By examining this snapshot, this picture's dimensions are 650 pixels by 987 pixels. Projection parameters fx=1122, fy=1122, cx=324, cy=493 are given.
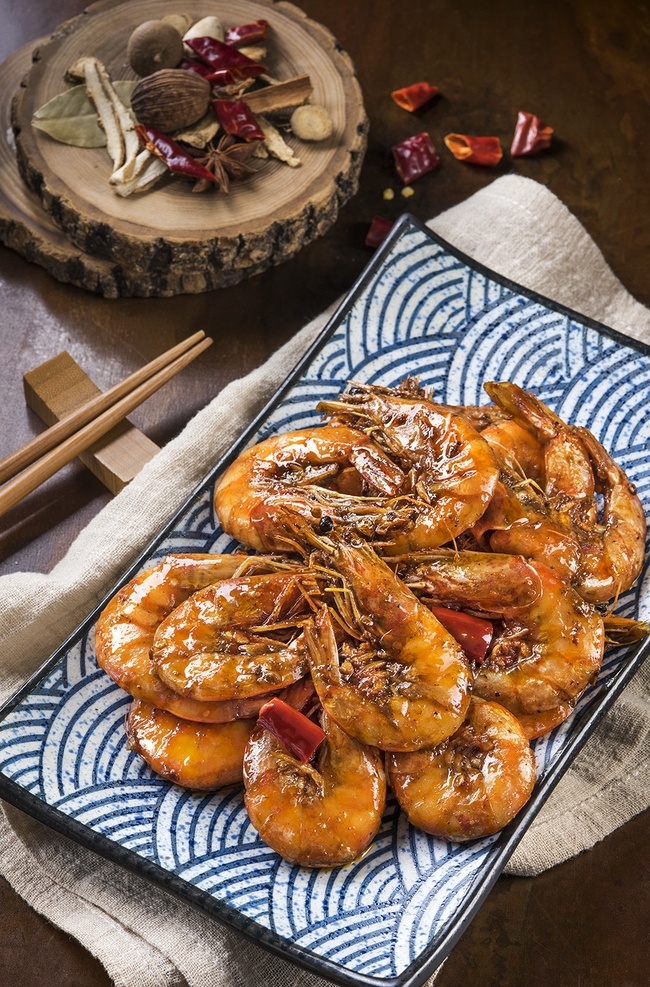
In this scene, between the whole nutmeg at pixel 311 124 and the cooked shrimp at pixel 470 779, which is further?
the whole nutmeg at pixel 311 124

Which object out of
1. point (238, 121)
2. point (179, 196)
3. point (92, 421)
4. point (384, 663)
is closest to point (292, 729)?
point (384, 663)

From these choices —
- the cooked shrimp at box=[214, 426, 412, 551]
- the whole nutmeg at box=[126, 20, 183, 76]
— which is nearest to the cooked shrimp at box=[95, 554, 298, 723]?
the cooked shrimp at box=[214, 426, 412, 551]

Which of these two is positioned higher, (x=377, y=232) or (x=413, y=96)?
(x=413, y=96)

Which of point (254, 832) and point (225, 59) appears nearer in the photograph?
point (254, 832)

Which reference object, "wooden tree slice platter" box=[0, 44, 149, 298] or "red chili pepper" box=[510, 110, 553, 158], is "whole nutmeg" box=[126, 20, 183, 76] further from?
"red chili pepper" box=[510, 110, 553, 158]

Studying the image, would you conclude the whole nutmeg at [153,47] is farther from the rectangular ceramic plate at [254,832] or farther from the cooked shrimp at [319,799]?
the cooked shrimp at [319,799]

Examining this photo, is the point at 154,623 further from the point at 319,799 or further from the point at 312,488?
the point at 319,799

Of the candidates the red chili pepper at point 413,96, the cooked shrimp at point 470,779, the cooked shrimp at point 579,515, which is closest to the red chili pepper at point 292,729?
the cooked shrimp at point 470,779
